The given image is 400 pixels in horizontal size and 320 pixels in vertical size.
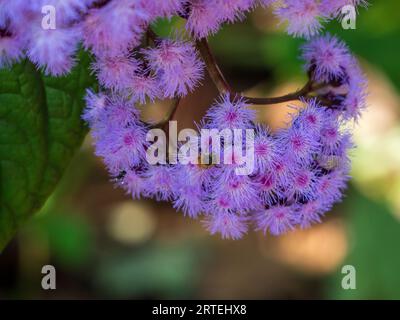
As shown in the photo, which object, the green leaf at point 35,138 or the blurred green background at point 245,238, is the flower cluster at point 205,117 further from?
the blurred green background at point 245,238

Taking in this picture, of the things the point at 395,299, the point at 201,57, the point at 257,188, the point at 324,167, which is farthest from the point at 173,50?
the point at 395,299

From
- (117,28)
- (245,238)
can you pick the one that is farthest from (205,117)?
(245,238)

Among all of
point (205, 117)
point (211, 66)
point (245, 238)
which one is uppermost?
point (245, 238)

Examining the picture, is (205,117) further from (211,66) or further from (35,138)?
(35,138)

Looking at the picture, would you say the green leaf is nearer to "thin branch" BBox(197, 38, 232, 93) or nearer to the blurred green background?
"thin branch" BBox(197, 38, 232, 93)

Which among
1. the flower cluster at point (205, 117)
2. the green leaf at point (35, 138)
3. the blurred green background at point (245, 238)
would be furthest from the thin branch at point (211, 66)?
the blurred green background at point (245, 238)
